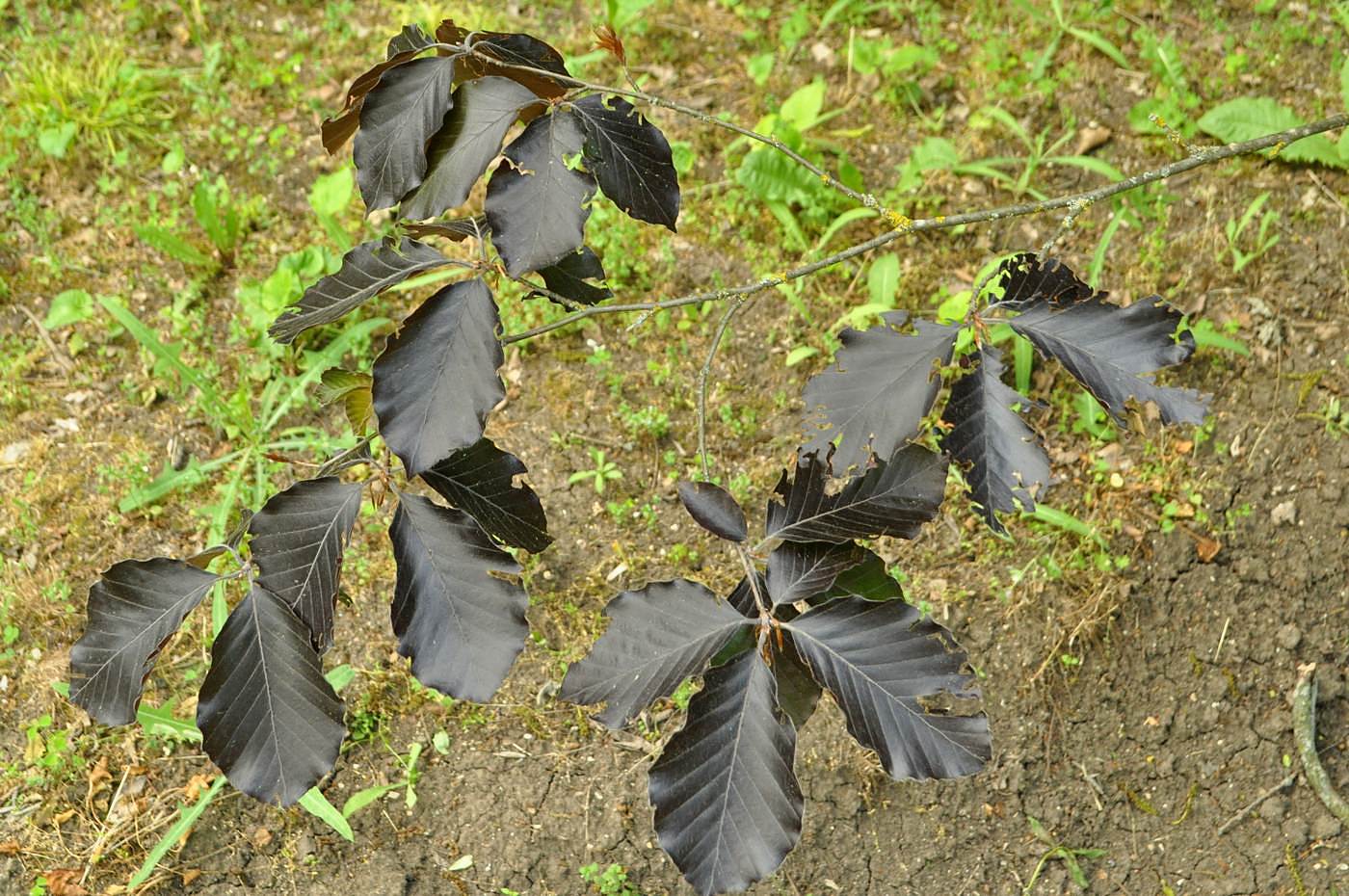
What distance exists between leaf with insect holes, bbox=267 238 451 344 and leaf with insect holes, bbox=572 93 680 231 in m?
0.22

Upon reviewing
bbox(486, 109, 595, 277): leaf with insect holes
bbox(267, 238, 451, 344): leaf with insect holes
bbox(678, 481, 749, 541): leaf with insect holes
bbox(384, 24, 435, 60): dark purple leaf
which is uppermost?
bbox(384, 24, 435, 60): dark purple leaf

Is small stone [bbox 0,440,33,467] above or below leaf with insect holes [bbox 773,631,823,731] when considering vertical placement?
below

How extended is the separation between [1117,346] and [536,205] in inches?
27.5

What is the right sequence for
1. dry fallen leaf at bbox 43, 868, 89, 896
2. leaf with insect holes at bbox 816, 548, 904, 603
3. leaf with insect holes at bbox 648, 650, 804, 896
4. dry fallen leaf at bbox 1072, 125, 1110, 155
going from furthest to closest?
dry fallen leaf at bbox 1072, 125, 1110, 155 → dry fallen leaf at bbox 43, 868, 89, 896 → leaf with insect holes at bbox 816, 548, 904, 603 → leaf with insect holes at bbox 648, 650, 804, 896

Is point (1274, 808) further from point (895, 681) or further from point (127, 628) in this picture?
point (127, 628)

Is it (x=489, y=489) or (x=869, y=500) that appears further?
(x=489, y=489)

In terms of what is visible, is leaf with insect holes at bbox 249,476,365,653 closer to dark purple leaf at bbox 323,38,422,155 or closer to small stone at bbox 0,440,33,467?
dark purple leaf at bbox 323,38,422,155

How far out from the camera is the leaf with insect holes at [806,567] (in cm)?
114

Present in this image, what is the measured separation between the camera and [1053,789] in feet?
6.70

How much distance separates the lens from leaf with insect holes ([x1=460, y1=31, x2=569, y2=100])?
3.69 feet

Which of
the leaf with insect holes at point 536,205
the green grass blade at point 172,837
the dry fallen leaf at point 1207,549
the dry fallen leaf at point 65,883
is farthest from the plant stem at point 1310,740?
the dry fallen leaf at point 65,883

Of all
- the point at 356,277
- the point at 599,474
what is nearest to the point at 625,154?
the point at 356,277

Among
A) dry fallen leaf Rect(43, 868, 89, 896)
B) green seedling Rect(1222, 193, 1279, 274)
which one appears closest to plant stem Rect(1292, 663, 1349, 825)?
green seedling Rect(1222, 193, 1279, 274)

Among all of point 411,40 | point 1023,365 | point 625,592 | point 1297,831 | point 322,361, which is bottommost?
point 1297,831
